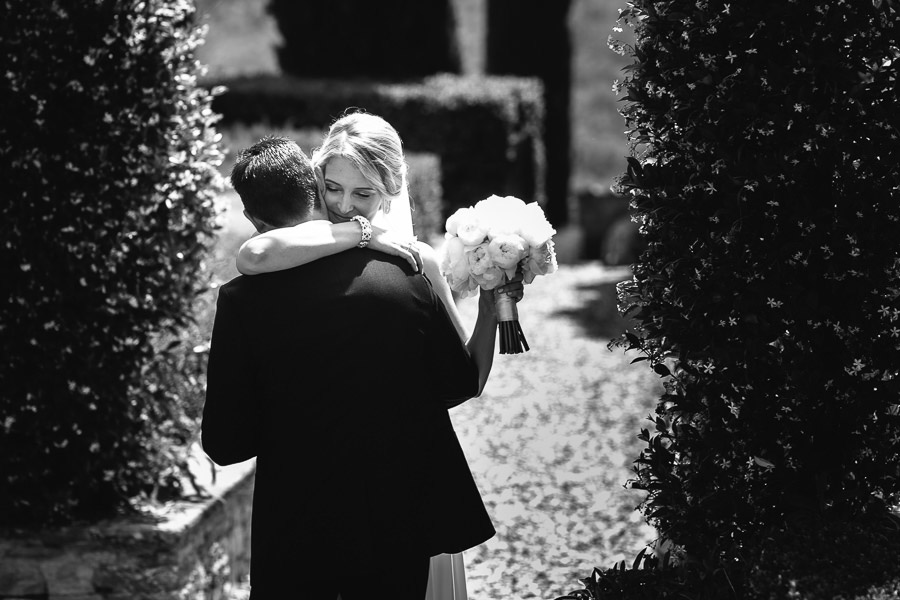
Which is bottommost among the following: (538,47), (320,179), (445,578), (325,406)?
(538,47)

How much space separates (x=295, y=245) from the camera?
105 inches

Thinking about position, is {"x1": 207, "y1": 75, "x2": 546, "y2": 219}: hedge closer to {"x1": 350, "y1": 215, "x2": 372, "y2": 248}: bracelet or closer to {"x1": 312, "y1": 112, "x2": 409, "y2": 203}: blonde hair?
{"x1": 312, "y1": 112, "x2": 409, "y2": 203}: blonde hair

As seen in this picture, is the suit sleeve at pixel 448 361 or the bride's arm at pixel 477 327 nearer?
the suit sleeve at pixel 448 361

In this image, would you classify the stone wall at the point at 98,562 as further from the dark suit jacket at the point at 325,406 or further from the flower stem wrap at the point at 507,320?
the flower stem wrap at the point at 507,320

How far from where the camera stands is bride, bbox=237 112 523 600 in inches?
106

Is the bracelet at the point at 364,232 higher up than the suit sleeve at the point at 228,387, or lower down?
higher up

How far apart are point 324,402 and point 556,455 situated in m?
4.25

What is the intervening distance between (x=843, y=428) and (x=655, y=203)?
0.81m

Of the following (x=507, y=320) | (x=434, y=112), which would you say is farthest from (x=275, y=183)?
(x=434, y=112)

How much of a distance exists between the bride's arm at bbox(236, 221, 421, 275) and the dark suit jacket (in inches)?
1.2

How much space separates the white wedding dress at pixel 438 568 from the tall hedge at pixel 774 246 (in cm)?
65

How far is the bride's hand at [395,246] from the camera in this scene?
→ 2.79 meters

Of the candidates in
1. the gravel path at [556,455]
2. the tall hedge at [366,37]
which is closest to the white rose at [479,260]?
the gravel path at [556,455]

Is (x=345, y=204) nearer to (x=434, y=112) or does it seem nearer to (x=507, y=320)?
(x=507, y=320)
